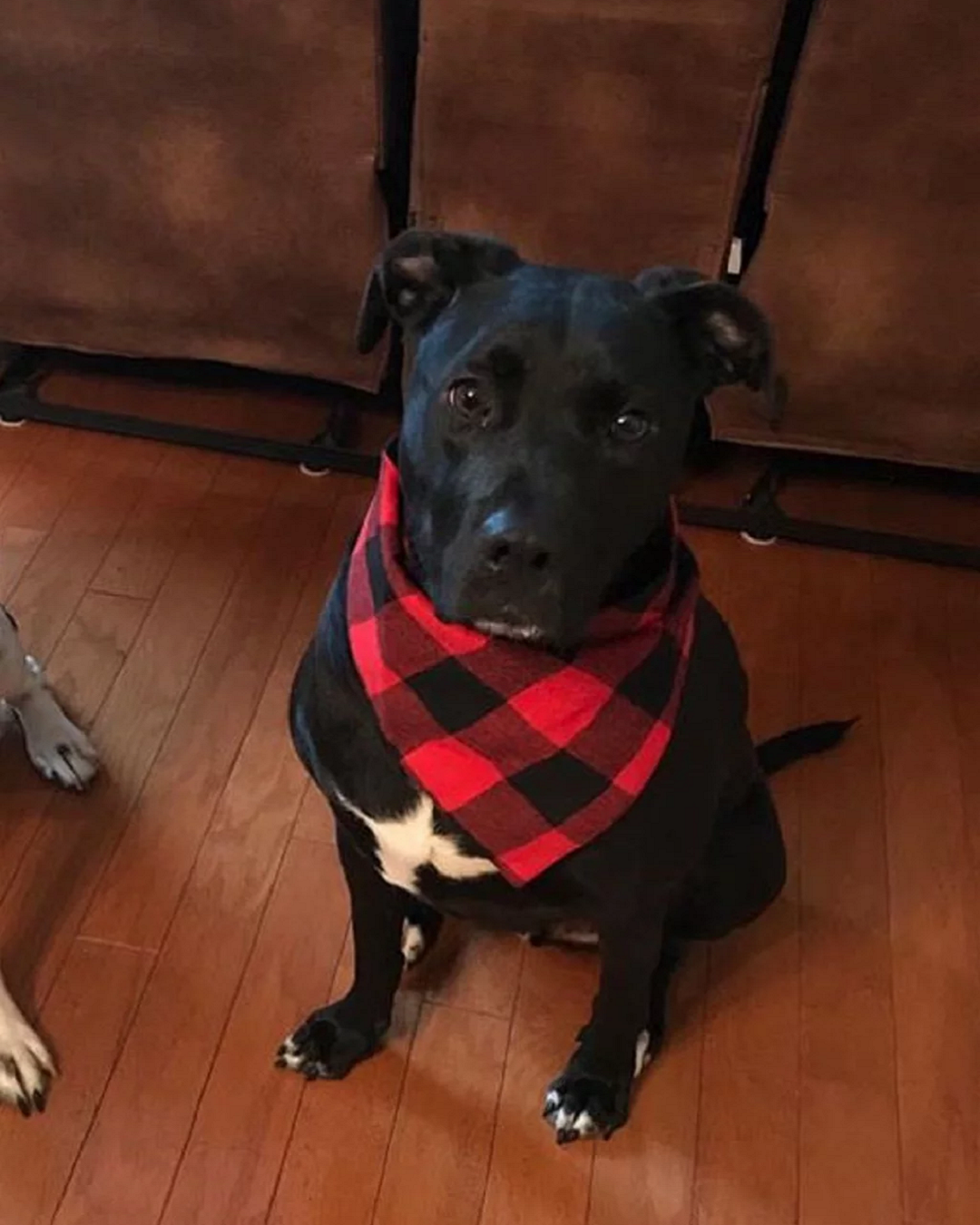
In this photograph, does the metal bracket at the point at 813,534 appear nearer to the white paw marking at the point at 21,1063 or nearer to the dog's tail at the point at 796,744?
the dog's tail at the point at 796,744

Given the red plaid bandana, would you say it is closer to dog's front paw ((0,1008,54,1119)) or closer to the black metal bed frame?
dog's front paw ((0,1008,54,1119))

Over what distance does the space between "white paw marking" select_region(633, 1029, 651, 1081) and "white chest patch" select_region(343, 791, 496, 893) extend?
422mm

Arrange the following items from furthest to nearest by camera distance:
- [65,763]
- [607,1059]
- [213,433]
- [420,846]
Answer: [213,433], [65,763], [607,1059], [420,846]

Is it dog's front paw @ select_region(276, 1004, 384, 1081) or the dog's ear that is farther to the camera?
dog's front paw @ select_region(276, 1004, 384, 1081)

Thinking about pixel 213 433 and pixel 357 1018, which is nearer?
Result: pixel 357 1018

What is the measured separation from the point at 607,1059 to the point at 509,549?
0.80 metres

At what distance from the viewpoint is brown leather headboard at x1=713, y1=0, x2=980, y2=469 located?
218 centimetres

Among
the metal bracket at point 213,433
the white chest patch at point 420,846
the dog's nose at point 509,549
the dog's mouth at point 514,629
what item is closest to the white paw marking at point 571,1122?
the white chest patch at point 420,846

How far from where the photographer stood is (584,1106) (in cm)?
188

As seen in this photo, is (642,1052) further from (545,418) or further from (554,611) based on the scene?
(545,418)

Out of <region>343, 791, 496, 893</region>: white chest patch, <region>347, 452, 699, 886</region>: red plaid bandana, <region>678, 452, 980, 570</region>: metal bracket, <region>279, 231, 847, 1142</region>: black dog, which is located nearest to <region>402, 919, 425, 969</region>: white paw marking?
<region>279, 231, 847, 1142</region>: black dog

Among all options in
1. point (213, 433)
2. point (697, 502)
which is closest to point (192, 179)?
point (213, 433)

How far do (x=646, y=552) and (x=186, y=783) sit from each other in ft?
3.28

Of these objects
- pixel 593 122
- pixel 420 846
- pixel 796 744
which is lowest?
pixel 796 744
